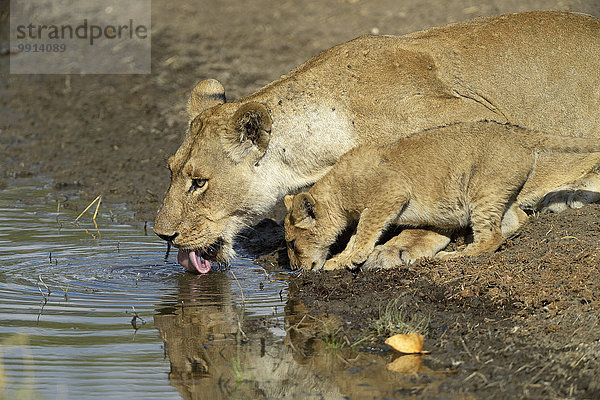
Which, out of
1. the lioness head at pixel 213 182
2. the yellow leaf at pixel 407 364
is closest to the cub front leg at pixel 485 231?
the lioness head at pixel 213 182

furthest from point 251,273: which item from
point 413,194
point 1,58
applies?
point 1,58

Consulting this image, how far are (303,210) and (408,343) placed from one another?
2190 millimetres

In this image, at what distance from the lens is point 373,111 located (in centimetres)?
773

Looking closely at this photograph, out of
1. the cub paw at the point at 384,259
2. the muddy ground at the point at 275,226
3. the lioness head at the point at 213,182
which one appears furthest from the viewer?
the lioness head at the point at 213,182

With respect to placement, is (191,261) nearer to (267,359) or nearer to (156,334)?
(156,334)

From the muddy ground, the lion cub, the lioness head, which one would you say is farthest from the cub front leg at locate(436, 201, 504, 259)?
the lioness head

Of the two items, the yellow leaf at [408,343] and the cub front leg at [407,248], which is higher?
the yellow leaf at [408,343]

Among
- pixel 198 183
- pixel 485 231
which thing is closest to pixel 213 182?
Answer: pixel 198 183

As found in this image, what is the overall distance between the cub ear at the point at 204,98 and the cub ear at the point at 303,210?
4.26ft

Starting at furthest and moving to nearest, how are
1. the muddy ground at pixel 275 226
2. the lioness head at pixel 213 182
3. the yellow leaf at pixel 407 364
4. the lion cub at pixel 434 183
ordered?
the lioness head at pixel 213 182 < the lion cub at pixel 434 183 < the muddy ground at pixel 275 226 < the yellow leaf at pixel 407 364

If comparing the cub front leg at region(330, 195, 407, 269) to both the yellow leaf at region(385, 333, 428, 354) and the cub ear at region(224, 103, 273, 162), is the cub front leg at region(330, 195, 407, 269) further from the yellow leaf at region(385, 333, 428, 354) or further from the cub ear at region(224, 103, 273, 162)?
the yellow leaf at region(385, 333, 428, 354)

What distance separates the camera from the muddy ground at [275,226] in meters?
5.43

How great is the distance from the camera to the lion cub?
7.16m

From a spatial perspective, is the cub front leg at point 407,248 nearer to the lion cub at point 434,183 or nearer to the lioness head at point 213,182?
the lion cub at point 434,183
